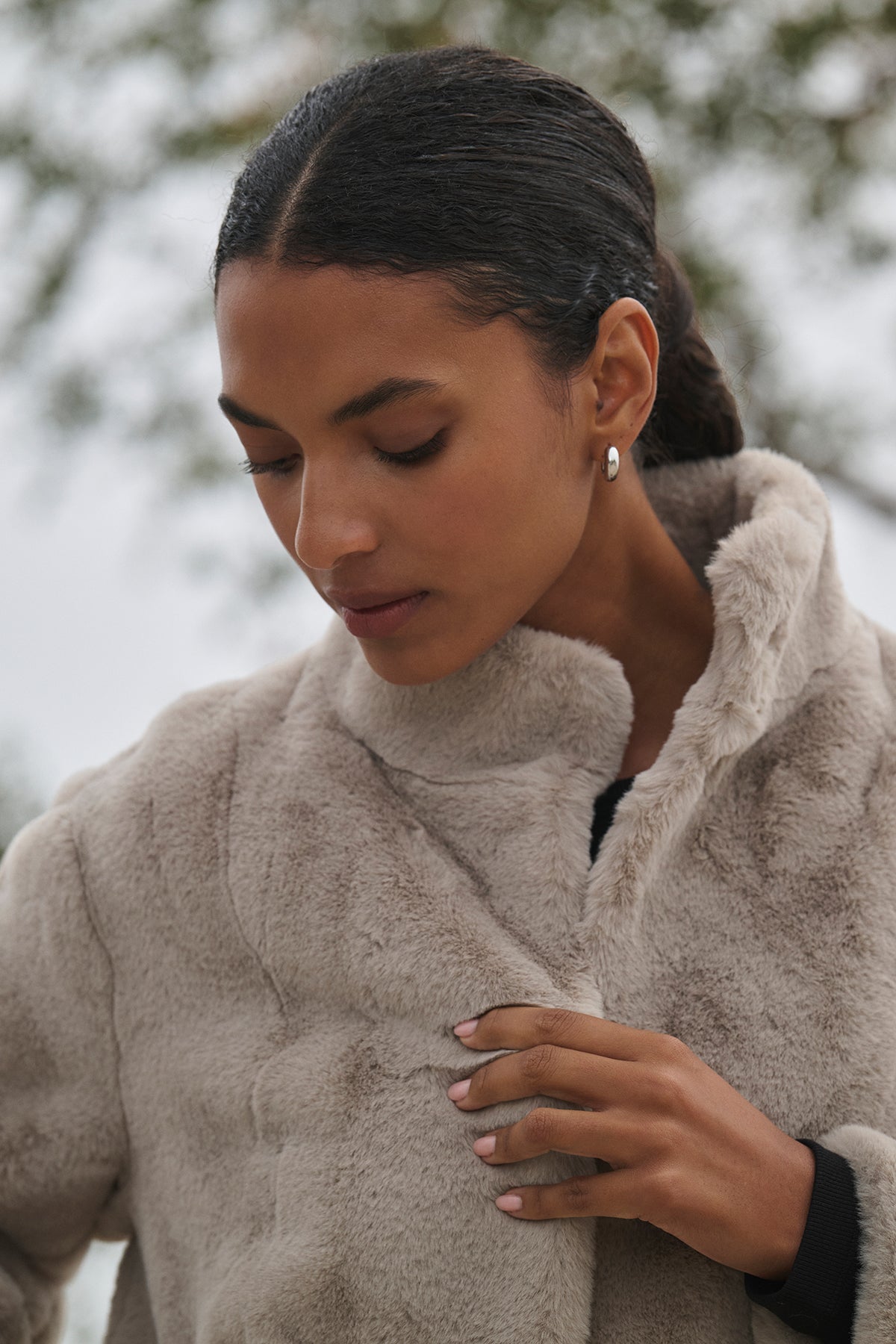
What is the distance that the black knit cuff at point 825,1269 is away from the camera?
3.40 feet

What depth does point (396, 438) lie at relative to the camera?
1028 millimetres

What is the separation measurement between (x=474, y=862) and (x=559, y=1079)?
0.24 m

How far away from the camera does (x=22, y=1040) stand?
4.07 ft

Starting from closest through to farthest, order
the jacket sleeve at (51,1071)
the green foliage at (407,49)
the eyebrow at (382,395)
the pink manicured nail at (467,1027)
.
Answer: the eyebrow at (382,395) < the pink manicured nail at (467,1027) < the jacket sleeve at (51,1071) < the green foliage at (407,49)

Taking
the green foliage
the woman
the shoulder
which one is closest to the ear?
the woman

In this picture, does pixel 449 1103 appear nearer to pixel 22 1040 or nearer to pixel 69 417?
pixel 22 1040

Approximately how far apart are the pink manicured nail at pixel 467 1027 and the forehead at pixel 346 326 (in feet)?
1.81

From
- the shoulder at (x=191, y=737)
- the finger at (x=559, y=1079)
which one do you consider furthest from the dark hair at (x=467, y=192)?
the finger at (x=559, y=1079)

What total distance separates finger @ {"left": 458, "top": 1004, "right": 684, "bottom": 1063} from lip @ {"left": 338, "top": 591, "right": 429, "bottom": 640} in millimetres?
344

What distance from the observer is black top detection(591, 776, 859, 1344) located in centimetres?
104

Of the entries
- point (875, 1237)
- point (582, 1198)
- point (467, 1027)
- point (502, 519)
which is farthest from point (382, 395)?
point (875, 1237)

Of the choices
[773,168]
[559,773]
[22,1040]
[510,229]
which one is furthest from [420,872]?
[773,168]

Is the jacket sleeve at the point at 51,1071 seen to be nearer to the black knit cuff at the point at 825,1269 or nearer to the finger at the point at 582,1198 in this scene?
the finger at the point at 582,1198

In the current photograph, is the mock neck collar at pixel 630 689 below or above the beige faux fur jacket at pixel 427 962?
above
